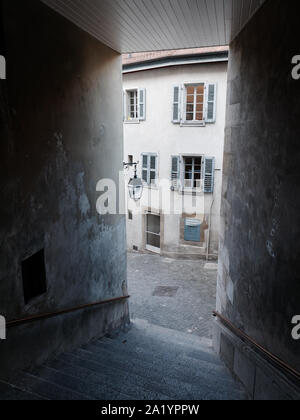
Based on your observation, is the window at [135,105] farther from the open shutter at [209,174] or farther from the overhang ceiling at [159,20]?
the overhang ceiling at [159,20]

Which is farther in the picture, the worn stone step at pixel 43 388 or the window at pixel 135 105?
the window at pixel 135 105

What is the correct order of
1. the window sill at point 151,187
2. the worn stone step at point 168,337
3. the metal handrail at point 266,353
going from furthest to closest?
the window sill at point 151,187 < the worn stone step at point 168,337 < the metal handrail at point 266,353

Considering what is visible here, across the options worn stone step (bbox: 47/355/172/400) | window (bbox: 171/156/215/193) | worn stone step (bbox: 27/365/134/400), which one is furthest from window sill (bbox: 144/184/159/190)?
worn stone step (bbox: 27/365/134/400)

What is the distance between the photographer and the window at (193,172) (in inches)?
526

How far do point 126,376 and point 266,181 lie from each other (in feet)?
10.2

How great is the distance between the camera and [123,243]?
25.6ft

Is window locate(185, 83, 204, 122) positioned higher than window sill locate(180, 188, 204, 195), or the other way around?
window locate(185, 83, 204, 122)

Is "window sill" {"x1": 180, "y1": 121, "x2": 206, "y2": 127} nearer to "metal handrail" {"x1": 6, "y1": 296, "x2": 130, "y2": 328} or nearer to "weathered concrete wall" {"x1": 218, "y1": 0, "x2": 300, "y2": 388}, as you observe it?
"weathered concrete wall" {"x1": 218, "y1": 0, "x2": 300, "y2": 388}

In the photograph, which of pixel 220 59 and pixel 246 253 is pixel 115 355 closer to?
pixel 246 253

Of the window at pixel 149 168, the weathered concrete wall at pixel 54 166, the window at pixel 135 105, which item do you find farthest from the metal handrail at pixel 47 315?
the window at pixel 135 105

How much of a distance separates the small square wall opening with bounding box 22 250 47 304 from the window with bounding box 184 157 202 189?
387 inches

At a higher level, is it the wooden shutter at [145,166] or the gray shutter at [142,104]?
the gray shutter at [142,104]

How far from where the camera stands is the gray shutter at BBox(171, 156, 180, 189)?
1335cm

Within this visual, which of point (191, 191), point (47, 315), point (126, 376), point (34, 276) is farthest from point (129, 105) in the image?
point (126, 376)
